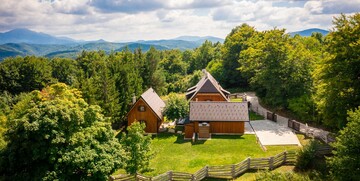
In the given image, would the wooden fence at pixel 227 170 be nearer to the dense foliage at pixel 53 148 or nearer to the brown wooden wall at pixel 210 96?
the dense foliage at pixel 53 148

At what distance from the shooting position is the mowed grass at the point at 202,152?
22828 mm

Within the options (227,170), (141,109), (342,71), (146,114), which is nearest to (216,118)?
(146,114)

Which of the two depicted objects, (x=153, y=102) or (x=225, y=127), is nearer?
(x=225, y=127)

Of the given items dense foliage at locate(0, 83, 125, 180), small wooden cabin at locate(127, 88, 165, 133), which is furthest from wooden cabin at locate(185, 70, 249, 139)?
dense foliage at locate(0, 83, 125, 180)

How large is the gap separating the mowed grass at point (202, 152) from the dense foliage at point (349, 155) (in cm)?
953

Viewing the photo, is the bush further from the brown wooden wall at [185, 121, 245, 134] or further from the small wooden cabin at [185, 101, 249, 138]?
the brown wooden wall at [185, 121, 245, 134]

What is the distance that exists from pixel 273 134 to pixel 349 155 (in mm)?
15231

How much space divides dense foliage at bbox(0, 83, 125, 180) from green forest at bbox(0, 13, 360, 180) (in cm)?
5

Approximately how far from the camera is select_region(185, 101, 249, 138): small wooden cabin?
98.1 feet

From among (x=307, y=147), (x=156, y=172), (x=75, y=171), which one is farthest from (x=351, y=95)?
(x=75, y=171)

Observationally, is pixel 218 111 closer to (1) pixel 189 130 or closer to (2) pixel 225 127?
Answer: (2) pixel 225 127

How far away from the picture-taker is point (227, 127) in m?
30.3

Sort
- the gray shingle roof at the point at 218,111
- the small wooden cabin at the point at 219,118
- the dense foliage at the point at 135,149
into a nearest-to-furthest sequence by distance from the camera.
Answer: the dense foliage at the point at 135,149, the small wooden cabin at the point at 219,118, the gray shingle roof at the point at 218,111

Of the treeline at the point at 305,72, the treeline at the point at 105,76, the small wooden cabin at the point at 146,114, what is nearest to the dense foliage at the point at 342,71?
the treeline at the point at 305,72
